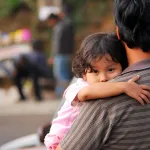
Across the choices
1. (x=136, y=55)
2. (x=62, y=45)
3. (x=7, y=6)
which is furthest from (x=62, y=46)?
(x=136, y=55)

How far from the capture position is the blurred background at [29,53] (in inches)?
366

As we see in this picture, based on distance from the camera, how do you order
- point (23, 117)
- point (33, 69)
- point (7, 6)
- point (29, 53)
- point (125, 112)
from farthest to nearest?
point (7, 6)
point (29, 53)
point (33, 69)
point (23, 117)
point (125, 112)

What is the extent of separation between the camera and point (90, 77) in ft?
7.39

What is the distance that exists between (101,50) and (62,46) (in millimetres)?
8016

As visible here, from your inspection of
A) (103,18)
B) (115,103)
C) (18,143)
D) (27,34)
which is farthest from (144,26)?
(103,18)

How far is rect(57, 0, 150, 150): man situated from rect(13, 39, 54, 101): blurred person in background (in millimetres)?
8733

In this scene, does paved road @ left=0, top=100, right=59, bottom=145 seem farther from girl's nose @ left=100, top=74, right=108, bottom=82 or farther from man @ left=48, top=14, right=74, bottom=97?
girl's nose @ left=100, top=74, right=108, bottom=82

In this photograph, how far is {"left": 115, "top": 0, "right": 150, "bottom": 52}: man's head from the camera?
1.87m

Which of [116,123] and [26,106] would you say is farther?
[26,106]

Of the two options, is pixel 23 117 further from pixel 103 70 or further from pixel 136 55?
pixel 136 55

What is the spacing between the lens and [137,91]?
1.88 metres

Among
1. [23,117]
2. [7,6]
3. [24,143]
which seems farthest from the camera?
[7,6]

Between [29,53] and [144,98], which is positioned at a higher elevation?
[144,98]

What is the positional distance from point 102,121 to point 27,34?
12124mm
